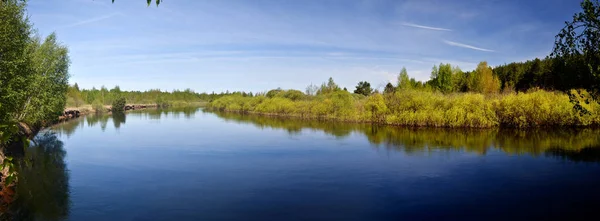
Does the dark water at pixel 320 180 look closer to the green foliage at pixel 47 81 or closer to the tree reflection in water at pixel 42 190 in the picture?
the tree reflection in water at pixel 42 190

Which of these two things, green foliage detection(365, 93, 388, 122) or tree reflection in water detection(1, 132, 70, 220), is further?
green foliage detection(365, 93, 388, 122)

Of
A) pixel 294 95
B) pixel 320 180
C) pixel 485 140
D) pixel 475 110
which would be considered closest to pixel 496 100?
pixel 475 110

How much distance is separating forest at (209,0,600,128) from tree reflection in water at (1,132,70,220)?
587 inches

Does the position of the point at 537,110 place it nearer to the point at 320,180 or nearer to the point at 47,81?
the point at 320,180

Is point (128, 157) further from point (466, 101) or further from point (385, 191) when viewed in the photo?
point (466, 101)

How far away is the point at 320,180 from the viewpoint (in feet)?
54.2

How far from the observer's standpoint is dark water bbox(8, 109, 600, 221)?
12.4m

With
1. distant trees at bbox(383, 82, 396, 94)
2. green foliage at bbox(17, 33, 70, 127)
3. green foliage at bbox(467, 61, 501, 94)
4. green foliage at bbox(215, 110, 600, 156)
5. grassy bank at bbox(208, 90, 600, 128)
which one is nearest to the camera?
green foliage at bbox(215, 110, 600, 156)

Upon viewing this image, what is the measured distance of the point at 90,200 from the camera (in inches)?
542

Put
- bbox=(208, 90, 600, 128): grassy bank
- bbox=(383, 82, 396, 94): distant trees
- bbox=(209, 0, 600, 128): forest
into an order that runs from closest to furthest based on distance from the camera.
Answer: bbox=(209, 0, 600, 128): forest
bbox=(208, 90, 600, 128): grassy bank
bbox=(383, 82, 396, 94): distant trees

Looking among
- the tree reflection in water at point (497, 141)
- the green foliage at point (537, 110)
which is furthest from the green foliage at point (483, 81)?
the tree reflection in water at point (497, 141)

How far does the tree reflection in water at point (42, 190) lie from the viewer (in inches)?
487

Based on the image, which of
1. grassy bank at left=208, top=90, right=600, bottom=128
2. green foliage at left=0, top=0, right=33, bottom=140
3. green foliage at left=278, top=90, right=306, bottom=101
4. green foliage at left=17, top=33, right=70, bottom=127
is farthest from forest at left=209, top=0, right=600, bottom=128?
green foliage at left=17, top=33, right=70, bottom=127

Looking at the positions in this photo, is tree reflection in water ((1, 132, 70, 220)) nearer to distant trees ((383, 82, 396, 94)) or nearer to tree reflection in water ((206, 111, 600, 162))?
tree reflection in water ((206, 111, 600, 162))
